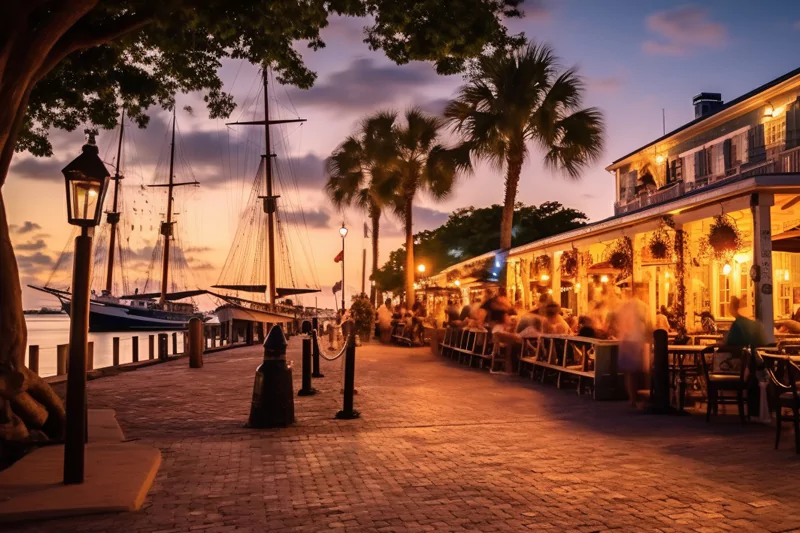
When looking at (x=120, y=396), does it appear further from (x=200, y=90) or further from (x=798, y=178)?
(x=798, y=178)

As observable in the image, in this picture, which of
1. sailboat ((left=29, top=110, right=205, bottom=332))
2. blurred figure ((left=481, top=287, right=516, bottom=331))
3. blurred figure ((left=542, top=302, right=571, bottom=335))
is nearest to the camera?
blurred figure ((left=542, top=302, right=571, bottom=335))

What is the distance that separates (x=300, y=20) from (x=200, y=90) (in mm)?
3406

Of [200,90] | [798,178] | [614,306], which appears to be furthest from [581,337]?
[200,90]

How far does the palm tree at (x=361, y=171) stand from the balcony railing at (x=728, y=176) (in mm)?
11597

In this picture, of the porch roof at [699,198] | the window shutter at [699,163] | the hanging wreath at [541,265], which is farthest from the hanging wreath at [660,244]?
the window shutter at [699,163]

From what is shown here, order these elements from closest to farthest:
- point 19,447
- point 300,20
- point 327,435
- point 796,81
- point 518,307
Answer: point 19,447
point 327,435
point 300,20
point 796,81
point 518,307

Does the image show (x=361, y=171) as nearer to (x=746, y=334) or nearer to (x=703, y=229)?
(x=703, y=229)

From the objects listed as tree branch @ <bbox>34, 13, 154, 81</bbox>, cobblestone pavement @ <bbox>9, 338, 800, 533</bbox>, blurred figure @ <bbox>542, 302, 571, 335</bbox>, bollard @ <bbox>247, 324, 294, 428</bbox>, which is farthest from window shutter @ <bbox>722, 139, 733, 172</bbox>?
tree branch @ <bbox>34, 13, 154, 81</bbox>

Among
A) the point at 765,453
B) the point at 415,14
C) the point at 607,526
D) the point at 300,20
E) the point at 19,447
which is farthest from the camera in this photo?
the point at 300,20

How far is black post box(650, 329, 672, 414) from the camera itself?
1026cm

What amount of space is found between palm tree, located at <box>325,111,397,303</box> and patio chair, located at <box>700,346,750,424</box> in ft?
81.8

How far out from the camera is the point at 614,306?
13.2 meters

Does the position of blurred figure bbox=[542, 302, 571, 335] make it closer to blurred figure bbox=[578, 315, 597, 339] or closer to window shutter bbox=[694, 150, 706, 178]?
blurred figure bbox=[578, 315, 597, 339]

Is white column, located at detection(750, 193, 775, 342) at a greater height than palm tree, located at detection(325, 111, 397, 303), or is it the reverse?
palm tree, located at detection(325, 111, 397, 303)
